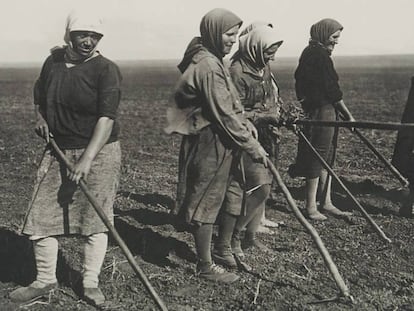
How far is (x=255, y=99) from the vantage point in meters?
4.68

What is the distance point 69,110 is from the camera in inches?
149

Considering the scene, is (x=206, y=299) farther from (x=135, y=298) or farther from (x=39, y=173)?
(x=39, y=173)

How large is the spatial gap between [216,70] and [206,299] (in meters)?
1.64

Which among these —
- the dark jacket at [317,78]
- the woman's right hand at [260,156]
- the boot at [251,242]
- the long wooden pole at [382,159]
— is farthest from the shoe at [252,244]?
the dark jacket at [317,78]

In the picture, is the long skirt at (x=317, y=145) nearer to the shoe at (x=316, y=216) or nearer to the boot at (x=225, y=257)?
the shoe at (x=316, y=216)

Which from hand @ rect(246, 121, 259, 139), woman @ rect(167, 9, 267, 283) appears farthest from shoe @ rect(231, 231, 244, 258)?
hand @ rect(246, 121, 259, 139)

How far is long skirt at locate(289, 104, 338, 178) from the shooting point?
5.79 m

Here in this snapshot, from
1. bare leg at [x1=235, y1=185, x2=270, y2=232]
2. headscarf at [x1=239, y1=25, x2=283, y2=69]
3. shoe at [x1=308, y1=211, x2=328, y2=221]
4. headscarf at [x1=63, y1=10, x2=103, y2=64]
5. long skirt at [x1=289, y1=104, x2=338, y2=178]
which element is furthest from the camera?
shoe at [x1=308, y1=211, x2=328, y2=221]

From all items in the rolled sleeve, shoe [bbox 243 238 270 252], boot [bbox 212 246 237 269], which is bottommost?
shoe [bbox 243 238 270 252]

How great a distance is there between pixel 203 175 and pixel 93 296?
3.81 feet

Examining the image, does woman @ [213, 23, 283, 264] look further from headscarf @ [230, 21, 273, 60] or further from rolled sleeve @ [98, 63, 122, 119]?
rolled sleeve @ [98, 63, 122, 119]

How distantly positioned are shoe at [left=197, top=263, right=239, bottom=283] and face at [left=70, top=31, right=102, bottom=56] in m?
1.89

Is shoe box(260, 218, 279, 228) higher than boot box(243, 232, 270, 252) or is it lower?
lower

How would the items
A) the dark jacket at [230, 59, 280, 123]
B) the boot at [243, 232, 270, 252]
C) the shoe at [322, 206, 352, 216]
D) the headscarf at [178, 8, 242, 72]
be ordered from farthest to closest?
the shoe at [322, 206, 352, 216] < the boot at [243, 232, 270, 252] < the dark jacket at [230, 59, 280, 123] < the headscarf at [178, 8, 242, 72]
